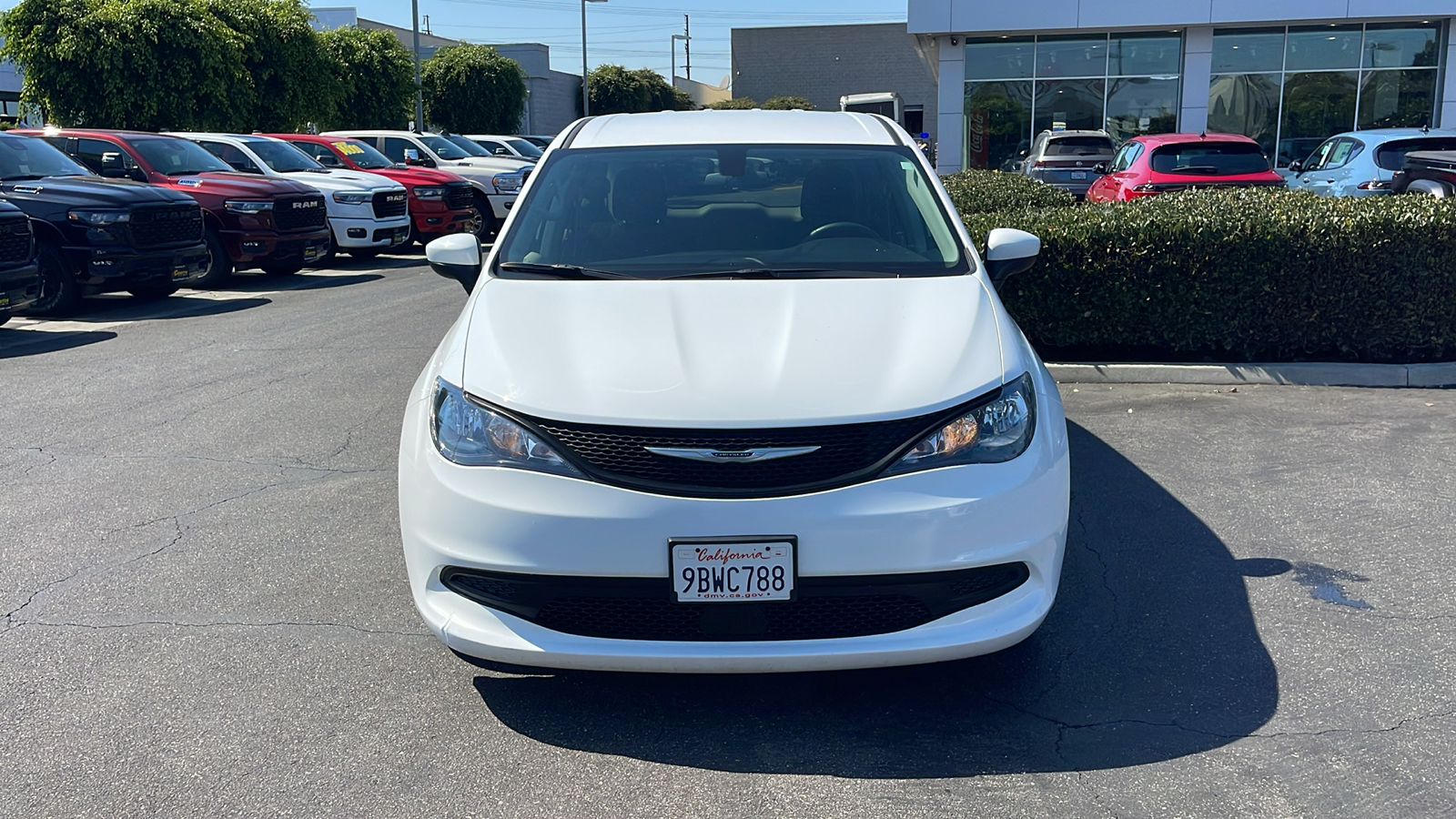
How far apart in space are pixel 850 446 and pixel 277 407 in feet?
17.8

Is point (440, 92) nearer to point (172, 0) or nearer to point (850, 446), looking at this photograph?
point (172, 0)

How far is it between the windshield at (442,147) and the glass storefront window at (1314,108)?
17.1 metres

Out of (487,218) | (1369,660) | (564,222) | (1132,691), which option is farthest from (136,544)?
(487,218)

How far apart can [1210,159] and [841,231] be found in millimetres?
11104

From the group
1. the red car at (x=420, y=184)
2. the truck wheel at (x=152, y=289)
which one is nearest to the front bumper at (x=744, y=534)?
the truck wheel at (x=152, y=289)

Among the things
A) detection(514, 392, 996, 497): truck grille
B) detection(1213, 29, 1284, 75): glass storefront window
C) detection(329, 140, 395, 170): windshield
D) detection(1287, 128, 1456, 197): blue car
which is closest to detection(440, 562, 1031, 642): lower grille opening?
detection(514, 392, 996, 497): truck grille

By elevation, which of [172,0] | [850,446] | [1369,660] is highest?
[172,0]

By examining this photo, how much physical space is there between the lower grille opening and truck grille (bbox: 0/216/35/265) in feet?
29.1

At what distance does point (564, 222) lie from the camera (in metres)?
4.68

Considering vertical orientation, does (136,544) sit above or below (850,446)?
below

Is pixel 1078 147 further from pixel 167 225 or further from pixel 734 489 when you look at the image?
pixel 734 489

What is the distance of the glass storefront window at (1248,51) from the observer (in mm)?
25359

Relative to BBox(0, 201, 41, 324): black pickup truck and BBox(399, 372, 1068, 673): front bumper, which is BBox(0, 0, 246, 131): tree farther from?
BBox(399, 372, 1068, 673): front bumper

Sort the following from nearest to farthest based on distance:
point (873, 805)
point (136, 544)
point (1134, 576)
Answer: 1. point (873, 805)
2. point (1134, 576)
3. point (136, 544)
